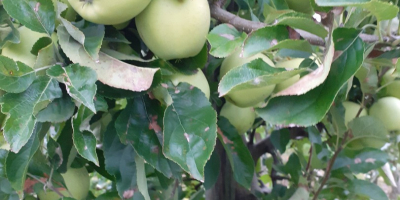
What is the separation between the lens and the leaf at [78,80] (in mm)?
384

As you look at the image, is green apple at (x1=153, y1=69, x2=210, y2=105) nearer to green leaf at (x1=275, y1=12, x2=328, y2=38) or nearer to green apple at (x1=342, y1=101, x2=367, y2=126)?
green leaf at (x1=275, y1=12, x2=328, y2=38)

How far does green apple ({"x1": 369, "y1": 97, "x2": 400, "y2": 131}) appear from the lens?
30.3 inches

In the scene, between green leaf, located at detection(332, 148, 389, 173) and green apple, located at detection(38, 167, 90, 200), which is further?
green leaf, located at detection(332, 148, 389, 173)

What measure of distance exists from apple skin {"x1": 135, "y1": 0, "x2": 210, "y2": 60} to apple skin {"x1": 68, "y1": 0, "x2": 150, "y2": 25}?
A: 2cm

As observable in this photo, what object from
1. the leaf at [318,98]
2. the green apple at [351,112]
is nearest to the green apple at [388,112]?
the green apple at [351,112]

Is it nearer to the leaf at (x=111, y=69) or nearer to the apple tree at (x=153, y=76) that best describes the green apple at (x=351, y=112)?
the apple tree at (x=153, y=76)

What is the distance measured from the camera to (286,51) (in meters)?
0.53

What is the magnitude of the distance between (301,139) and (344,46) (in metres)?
0.94

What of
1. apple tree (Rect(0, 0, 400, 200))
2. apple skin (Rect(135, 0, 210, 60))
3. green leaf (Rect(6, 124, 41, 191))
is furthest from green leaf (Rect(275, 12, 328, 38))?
green leaf (Rect(6, 124, 41, 191))

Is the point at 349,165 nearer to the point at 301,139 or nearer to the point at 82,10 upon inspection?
the point at 301,139

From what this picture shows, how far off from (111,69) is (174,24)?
99 mm

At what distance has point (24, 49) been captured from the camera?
49cm

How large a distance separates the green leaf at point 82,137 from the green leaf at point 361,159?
63cm

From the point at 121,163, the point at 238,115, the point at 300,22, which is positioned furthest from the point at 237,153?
the point at 300,22
